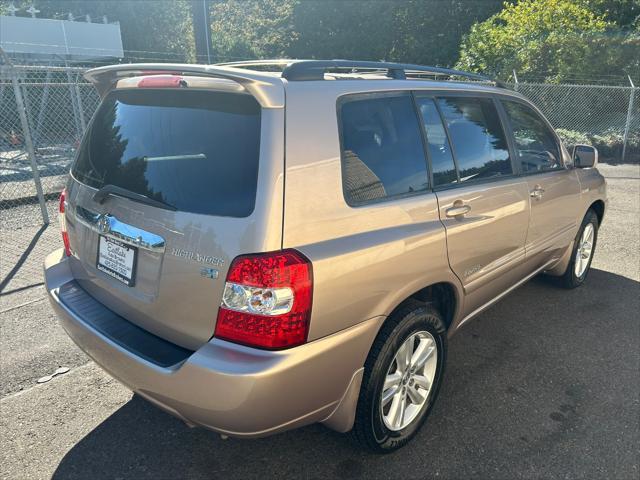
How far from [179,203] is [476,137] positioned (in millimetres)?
1921

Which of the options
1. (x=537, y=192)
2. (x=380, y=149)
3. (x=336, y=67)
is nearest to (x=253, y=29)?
(x=537, y=192)

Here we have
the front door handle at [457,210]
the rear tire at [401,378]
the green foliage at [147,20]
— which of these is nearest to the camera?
the rear tire at [401,378]

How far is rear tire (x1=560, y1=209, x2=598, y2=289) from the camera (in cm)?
453

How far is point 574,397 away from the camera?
3.09 m

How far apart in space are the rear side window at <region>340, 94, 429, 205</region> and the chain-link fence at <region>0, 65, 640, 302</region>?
3.81 m

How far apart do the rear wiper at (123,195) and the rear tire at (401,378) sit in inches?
45.3

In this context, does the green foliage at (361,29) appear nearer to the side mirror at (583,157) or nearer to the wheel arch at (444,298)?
the side mirror at (583,157)

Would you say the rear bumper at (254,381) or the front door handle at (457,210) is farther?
the front door handle at (457,210)

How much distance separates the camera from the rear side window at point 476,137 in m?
2.92

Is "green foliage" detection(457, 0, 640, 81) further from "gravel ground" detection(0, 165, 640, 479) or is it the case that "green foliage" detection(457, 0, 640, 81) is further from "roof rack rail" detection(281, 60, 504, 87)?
"roof rack rail" detection(281, 60, 504, 87)

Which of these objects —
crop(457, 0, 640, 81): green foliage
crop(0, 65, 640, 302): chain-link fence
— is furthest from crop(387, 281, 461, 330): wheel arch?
crop(457, 0, 640, 81): green foliage

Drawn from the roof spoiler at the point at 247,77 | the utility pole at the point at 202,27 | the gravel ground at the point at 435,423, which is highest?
the utility pole at the point at 202,27

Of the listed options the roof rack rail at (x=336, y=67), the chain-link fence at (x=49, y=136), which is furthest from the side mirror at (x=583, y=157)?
the chain-link fence at (x=49, y=136)

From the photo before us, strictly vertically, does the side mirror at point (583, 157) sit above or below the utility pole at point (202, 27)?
below
